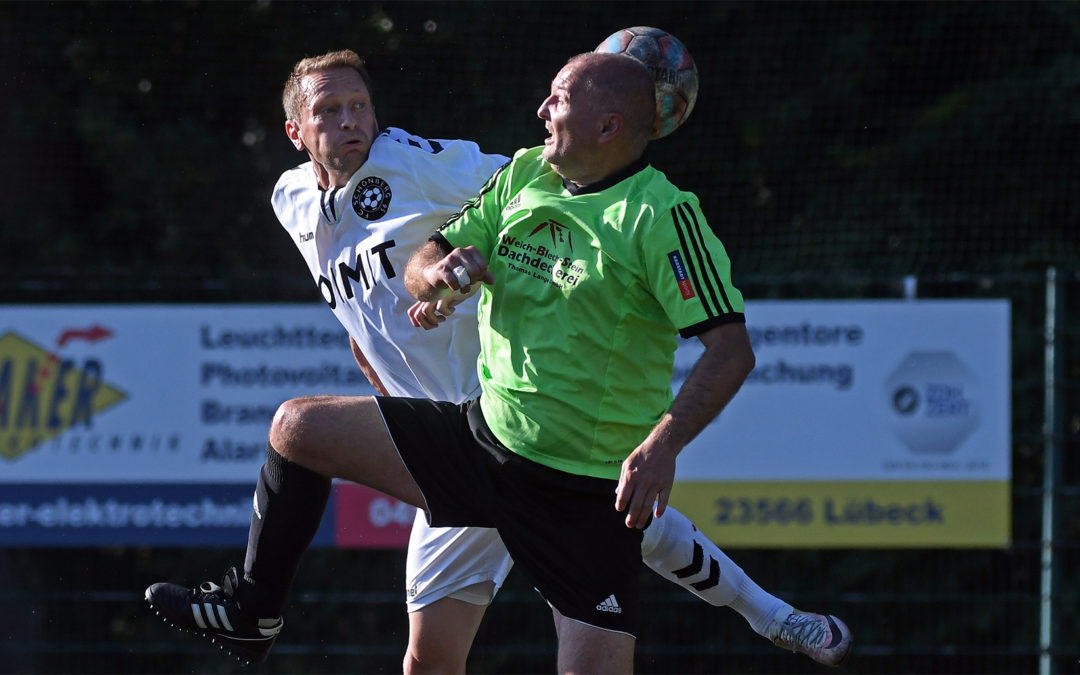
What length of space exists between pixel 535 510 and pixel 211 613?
88 cm

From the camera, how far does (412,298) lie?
3.96 meters

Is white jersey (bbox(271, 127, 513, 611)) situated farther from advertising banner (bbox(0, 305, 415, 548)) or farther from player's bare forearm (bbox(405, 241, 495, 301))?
advertising banner (bbox(0, 305, 415, 548))

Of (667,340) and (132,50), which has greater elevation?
(132,50)

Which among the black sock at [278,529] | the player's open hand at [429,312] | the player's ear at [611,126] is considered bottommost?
the black sock at [278,529]

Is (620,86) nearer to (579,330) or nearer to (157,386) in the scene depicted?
(579,330)

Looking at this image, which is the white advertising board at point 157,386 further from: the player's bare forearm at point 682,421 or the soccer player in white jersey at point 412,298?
the player's bare forearm at point 682,421

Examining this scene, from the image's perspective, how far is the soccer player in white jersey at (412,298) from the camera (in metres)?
3.97

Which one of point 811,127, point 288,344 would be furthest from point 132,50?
point 811,127

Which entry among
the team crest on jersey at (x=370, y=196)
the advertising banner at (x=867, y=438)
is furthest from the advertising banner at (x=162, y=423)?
the team crest on jersey at (x=370, y=196)

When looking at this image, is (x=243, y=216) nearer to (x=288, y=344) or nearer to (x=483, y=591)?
(x=288, y=344)

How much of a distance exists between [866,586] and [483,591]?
4.14 m

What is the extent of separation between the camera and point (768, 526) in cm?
636

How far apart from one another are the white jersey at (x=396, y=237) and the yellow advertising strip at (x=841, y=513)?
8.33ft

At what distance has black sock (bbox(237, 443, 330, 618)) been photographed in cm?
340
